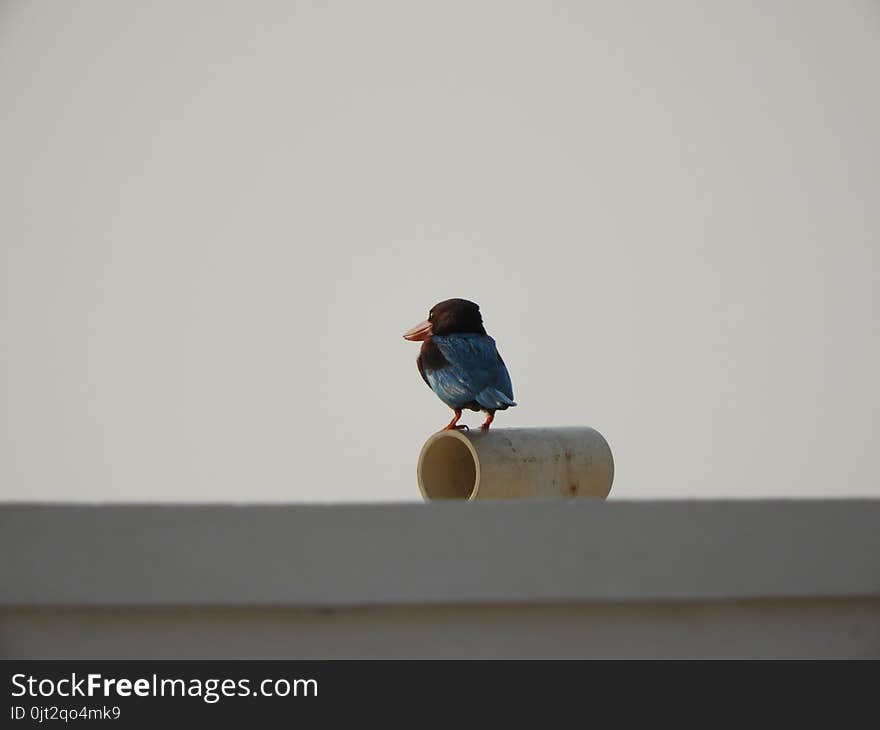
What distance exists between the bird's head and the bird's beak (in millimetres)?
17

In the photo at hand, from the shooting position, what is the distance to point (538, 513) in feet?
7.06

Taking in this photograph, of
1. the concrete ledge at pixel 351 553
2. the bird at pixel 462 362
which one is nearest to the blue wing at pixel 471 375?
the bird at pixel 462 362

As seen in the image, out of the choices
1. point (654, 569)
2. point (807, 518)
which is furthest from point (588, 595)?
point (807, 518)

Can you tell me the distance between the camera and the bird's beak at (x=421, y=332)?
13.5 feet

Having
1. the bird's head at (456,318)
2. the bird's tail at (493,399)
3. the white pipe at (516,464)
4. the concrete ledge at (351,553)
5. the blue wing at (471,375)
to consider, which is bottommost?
the concrete ledge at (351,553)

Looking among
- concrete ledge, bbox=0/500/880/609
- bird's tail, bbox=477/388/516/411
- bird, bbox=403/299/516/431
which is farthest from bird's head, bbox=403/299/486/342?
concrete ledge, bbox=0/500/880/609

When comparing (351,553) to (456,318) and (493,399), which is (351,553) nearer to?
(493,399)

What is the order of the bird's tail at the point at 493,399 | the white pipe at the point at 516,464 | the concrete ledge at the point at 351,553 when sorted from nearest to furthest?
1. the concrete ledge at the point at 351,553
2. the white pipe at the point at 516,464
3. the bird's tail at the point at 493,399

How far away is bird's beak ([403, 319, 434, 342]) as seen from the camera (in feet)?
13.5

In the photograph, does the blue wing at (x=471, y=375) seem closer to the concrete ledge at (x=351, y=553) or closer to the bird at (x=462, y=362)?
the bird at (x=462, y=362)

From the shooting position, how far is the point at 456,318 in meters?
4.03

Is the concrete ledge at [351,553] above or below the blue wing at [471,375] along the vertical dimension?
below

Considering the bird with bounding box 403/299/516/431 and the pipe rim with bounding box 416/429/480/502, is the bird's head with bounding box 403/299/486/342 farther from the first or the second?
the pipe rim with bounding box 416/429/480/502
